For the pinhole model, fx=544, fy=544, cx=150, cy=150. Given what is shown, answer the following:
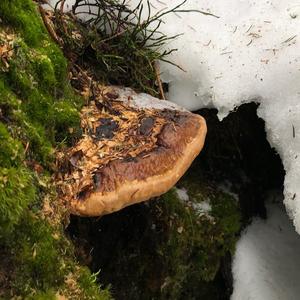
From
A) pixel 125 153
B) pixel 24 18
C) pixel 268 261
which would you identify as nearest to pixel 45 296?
pixel 125 153

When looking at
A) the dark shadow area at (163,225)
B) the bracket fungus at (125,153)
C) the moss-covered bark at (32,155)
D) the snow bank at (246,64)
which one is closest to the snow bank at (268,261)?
the dark shadow area at (163,225)

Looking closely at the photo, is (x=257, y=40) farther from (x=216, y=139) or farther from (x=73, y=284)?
(x=73, y=284)

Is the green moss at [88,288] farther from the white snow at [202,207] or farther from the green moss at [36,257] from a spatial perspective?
the white snow at [202,207]

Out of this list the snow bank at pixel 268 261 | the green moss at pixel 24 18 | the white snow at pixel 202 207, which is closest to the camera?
the green moss at pixel 24 18

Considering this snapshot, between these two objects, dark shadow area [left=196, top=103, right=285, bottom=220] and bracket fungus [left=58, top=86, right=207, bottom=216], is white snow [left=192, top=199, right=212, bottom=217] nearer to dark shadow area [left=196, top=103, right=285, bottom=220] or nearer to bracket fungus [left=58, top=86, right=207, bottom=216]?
dark shadow area [left=196, top=103, right=285, bottom=220]

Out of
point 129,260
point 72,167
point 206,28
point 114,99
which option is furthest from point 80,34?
point 129,260
